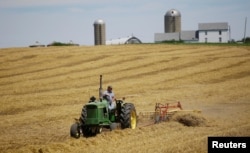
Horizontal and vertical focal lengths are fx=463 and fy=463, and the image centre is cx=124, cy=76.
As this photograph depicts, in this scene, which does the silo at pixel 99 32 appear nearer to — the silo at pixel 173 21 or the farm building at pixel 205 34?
the farm building at pixel 205 34

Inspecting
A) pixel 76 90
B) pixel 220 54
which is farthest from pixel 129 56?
pixel 76 90

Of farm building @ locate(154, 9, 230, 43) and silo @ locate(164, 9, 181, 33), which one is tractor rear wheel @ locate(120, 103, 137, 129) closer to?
farm building @ locate(154, 9, 230, 43)

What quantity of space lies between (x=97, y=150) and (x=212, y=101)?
13.0 meters

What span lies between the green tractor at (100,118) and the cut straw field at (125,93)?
466 mm

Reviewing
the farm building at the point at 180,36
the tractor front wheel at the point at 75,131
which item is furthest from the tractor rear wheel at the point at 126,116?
the farm building at the point at 180,36

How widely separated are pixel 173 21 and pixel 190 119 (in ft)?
336

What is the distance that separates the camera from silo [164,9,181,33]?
385ft

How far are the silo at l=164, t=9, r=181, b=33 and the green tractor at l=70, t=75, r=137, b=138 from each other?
103 meters

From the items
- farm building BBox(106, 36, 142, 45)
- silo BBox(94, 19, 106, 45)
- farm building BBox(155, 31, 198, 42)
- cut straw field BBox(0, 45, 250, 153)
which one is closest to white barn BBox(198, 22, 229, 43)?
farm building BBox(155, 31, 198, 42)

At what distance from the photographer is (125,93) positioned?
92.4 ft

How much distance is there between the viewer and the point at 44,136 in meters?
16.5

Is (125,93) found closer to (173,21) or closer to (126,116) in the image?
(126,116)

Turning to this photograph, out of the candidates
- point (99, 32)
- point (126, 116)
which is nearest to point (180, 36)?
point (99, 32)

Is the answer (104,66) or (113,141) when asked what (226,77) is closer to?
(104,66)
